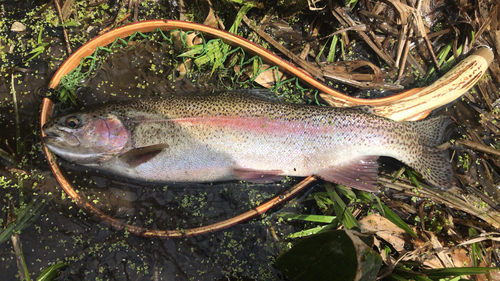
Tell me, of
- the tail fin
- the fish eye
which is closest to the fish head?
the fish eye

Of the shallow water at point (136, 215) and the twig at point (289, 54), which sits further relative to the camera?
the twig at point (289, 54)

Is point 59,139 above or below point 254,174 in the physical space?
above

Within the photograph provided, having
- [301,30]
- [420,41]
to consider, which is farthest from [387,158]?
[301,30]

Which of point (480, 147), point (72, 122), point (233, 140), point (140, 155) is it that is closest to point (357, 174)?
point (233, 140)

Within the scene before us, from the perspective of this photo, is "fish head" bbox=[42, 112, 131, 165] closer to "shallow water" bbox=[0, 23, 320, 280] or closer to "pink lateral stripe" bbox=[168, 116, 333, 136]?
"shallow water" bbox=[0, 23, 320, 280]

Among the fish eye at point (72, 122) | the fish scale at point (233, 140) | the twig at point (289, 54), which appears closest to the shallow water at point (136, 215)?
the fish scale at point (233, 140)

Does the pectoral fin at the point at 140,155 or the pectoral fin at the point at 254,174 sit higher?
the pectoral fin at the point at 140,155

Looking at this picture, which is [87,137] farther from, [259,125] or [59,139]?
[259,125]

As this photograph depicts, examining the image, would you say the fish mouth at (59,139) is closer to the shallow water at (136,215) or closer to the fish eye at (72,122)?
the fish eye at (72,122)
